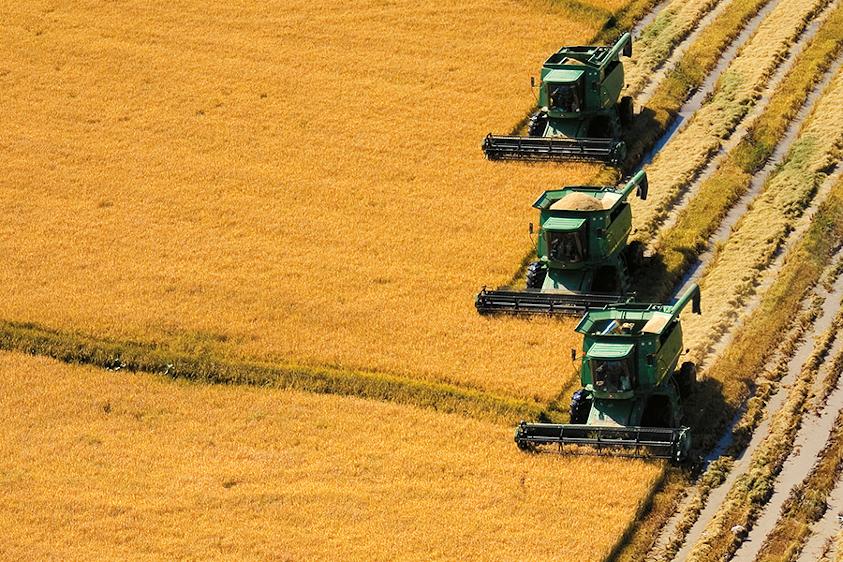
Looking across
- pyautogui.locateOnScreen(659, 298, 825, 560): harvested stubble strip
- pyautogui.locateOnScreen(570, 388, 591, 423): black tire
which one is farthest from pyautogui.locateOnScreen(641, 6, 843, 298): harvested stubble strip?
pyautogui.locateOnScreen(570, 388, 591, 423): black tire

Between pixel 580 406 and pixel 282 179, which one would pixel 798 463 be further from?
pixel 282 179

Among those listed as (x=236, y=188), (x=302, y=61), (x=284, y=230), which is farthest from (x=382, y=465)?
(x=302, y=61)

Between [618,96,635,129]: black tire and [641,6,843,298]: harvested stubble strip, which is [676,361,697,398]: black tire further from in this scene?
[618,96,635,129]: black tire

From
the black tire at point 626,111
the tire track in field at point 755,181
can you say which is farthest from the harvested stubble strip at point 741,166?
the black tire at point 626,111

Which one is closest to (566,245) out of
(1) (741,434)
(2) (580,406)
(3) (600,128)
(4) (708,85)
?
(2) (580,406)

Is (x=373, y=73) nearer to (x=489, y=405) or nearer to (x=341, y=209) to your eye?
(x=341, y=209)
